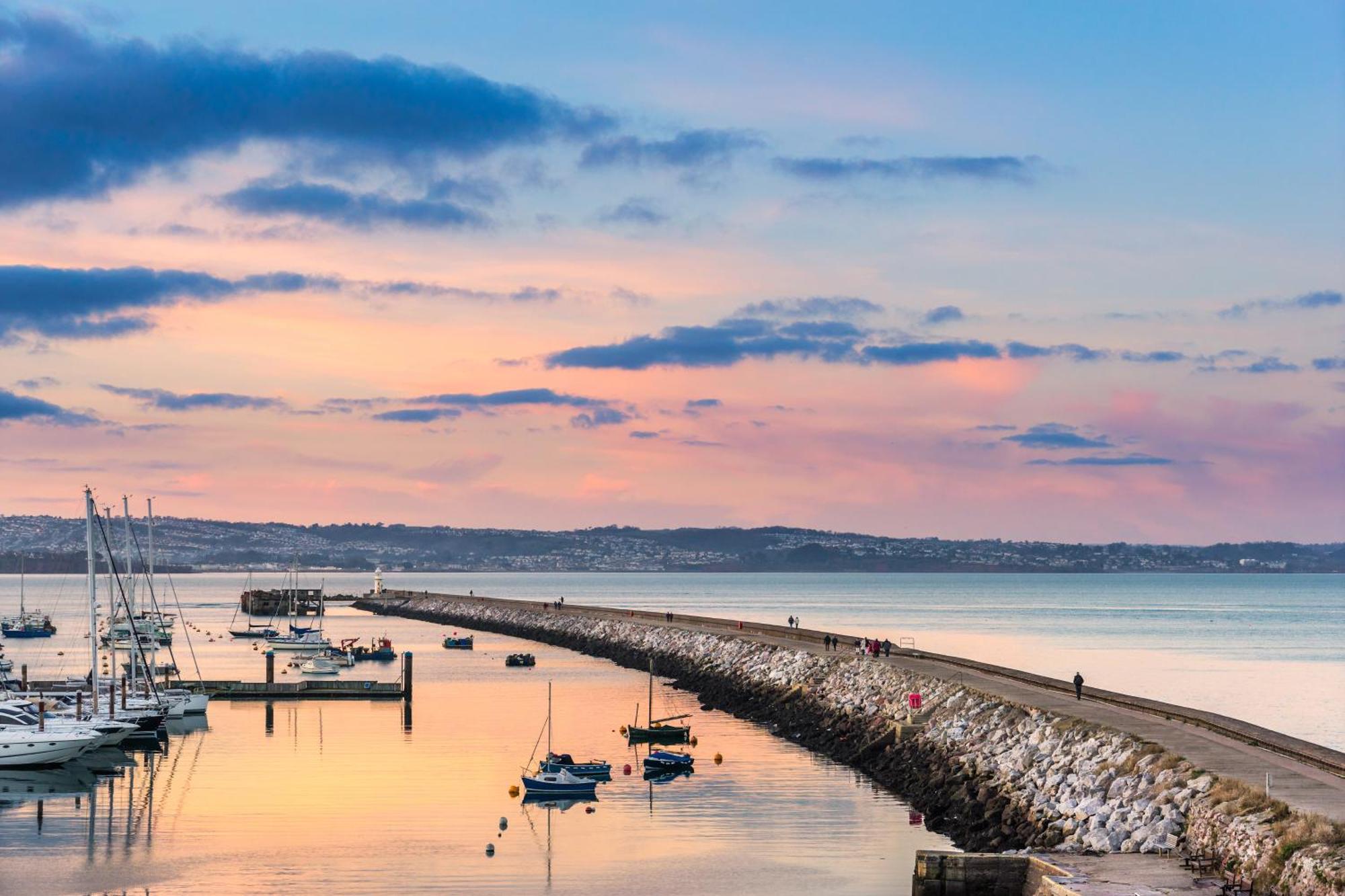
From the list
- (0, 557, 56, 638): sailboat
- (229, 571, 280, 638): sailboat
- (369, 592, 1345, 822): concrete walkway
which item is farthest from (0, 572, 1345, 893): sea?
(0, 557, 56, 638): sailboat

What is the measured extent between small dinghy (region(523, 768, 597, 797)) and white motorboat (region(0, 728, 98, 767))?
1774cm

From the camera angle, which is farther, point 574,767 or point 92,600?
point 92,600

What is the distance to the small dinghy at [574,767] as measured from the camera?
47.7 m

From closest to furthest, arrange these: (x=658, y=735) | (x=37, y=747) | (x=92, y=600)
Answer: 1. (x=37, y=747)
2. (x=658, y=735)
3. (x=92, y=600)

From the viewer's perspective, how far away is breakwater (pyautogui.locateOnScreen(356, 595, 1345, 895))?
2886cm

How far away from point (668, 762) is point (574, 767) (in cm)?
443

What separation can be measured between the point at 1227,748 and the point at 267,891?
2272 cm

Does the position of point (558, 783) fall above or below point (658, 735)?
below

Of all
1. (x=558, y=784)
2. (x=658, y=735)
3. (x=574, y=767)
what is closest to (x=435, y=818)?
(x=558, y=784)

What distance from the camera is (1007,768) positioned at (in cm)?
4262

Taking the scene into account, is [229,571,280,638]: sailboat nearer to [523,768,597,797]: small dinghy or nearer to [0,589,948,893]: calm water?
[0,589,948,893]: calm water

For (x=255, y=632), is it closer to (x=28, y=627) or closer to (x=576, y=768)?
(x=28, y=627)

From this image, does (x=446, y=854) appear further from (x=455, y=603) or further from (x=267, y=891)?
(x=455, y=603)

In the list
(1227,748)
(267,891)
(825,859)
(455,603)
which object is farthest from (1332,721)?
(455,603)
